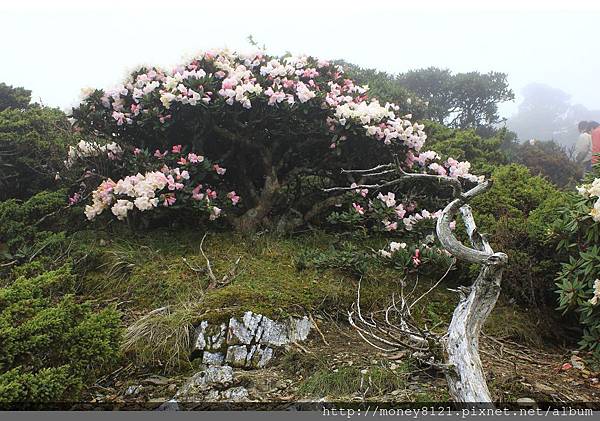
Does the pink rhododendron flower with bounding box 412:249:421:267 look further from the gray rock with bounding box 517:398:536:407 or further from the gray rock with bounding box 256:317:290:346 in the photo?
the gray rock with bounding box 517:398:536:407

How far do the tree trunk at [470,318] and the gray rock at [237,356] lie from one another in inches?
50.3

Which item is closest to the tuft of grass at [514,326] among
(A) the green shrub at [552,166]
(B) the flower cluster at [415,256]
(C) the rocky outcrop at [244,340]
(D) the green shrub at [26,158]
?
(B) the flower cluster at [415,256]

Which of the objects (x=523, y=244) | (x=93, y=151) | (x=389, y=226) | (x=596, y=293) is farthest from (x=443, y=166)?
(x=93, y=151)

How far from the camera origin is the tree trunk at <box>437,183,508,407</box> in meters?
2.03

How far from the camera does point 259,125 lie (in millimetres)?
5102

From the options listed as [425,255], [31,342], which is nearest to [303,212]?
[425,255]

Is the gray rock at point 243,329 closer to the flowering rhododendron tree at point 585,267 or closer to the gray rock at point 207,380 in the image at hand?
the gray rock at point 207,380

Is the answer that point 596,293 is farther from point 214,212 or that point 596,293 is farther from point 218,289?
point 214,212

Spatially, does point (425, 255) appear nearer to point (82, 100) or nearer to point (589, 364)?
point (589, 364)

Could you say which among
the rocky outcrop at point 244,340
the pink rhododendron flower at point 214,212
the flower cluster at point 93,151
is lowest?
the rocky outcrop at point 244,340

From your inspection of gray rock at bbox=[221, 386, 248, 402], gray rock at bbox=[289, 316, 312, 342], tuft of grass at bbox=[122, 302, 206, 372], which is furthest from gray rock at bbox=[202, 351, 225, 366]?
gray rock at bbox=[289, 316, 312, 342]

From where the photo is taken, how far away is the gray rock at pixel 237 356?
288 cm

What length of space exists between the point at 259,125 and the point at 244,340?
278 cm

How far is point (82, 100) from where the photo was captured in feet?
16.9
